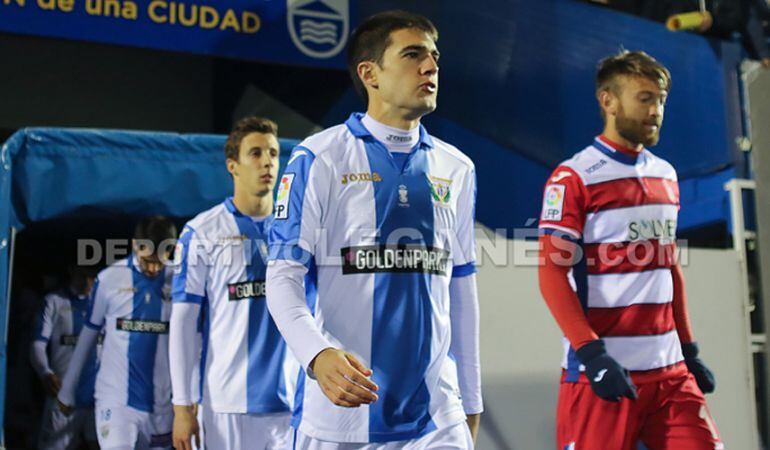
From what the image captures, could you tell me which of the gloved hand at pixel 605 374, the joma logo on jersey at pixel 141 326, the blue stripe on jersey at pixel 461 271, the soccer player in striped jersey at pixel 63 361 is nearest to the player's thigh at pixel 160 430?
the joma logo on jersey at pixel 141 326

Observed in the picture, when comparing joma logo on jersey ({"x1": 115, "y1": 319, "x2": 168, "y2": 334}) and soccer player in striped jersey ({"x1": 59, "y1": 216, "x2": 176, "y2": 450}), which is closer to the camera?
soccer player in striped jersey ({"x1": 59, "y1": 216, "x2": 176, "y2": 450})

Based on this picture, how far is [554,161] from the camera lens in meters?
8.83

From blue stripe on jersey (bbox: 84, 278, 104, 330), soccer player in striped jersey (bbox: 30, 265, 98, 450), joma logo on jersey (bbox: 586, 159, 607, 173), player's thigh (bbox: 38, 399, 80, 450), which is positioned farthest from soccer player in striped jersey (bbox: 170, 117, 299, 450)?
player's thigh (bbox: 38, 399, 80, 450)

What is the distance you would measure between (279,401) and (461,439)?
194 cm

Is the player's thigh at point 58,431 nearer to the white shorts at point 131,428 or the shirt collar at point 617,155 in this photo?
the white shorts at point 131,428

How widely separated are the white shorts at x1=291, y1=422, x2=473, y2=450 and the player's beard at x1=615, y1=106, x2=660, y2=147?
1704 millimetres

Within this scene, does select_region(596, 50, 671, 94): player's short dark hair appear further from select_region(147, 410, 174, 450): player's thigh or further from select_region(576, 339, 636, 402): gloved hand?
select_region(147, 410, 174, 450): player's thigh

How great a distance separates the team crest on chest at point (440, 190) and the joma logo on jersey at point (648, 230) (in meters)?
1.16

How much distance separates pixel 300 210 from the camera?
2.69 meters

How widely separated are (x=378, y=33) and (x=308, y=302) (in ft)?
2.82

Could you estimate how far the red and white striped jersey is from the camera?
369cm

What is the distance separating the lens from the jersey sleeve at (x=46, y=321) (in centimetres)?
866

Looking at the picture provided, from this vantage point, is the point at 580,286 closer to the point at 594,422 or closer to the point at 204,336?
the point at 594,422

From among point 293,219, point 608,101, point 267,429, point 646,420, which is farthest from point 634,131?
point 267,429
